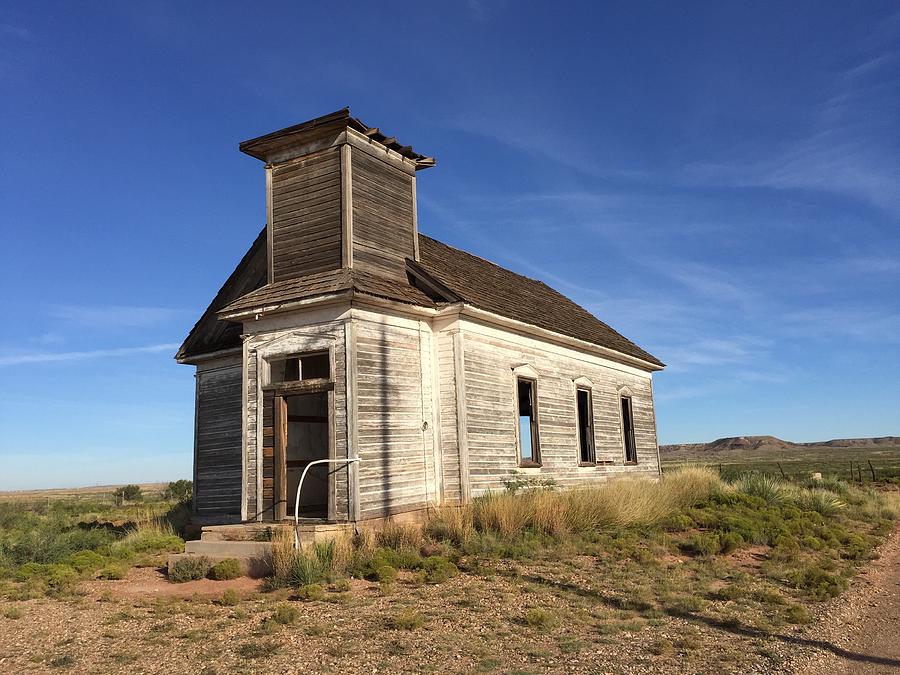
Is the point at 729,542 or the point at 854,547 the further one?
the point at 854,547

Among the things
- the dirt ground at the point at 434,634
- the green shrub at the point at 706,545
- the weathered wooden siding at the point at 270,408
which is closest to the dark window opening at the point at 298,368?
the weathered wooden siding at the point at 270,408

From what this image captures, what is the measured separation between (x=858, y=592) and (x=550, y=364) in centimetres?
805

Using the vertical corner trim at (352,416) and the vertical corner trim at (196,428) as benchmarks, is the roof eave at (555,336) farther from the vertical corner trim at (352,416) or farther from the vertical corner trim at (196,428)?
the vertical corner trim at (196,428)

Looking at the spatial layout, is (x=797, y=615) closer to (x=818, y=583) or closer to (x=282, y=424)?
(x=818, y=583)

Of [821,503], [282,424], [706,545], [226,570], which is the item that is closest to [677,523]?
[706,545]

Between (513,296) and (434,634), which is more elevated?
(513,296)

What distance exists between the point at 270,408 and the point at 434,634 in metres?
5.94

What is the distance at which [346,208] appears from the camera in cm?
1241

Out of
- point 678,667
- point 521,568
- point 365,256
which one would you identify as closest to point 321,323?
point 365,256

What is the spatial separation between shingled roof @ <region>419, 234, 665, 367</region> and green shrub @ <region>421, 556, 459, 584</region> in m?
4.89

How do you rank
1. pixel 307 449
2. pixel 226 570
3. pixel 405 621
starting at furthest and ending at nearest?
pixel 307 449 < pixel 226 570 < pixel 405 621

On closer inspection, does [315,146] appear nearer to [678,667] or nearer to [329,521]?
[329,521]

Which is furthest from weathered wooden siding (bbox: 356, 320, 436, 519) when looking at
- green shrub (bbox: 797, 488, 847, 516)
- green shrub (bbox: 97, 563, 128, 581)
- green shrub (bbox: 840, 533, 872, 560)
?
green shrub (bbox: 797, 488, 847, 516)

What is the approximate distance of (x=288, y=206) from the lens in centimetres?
1320
